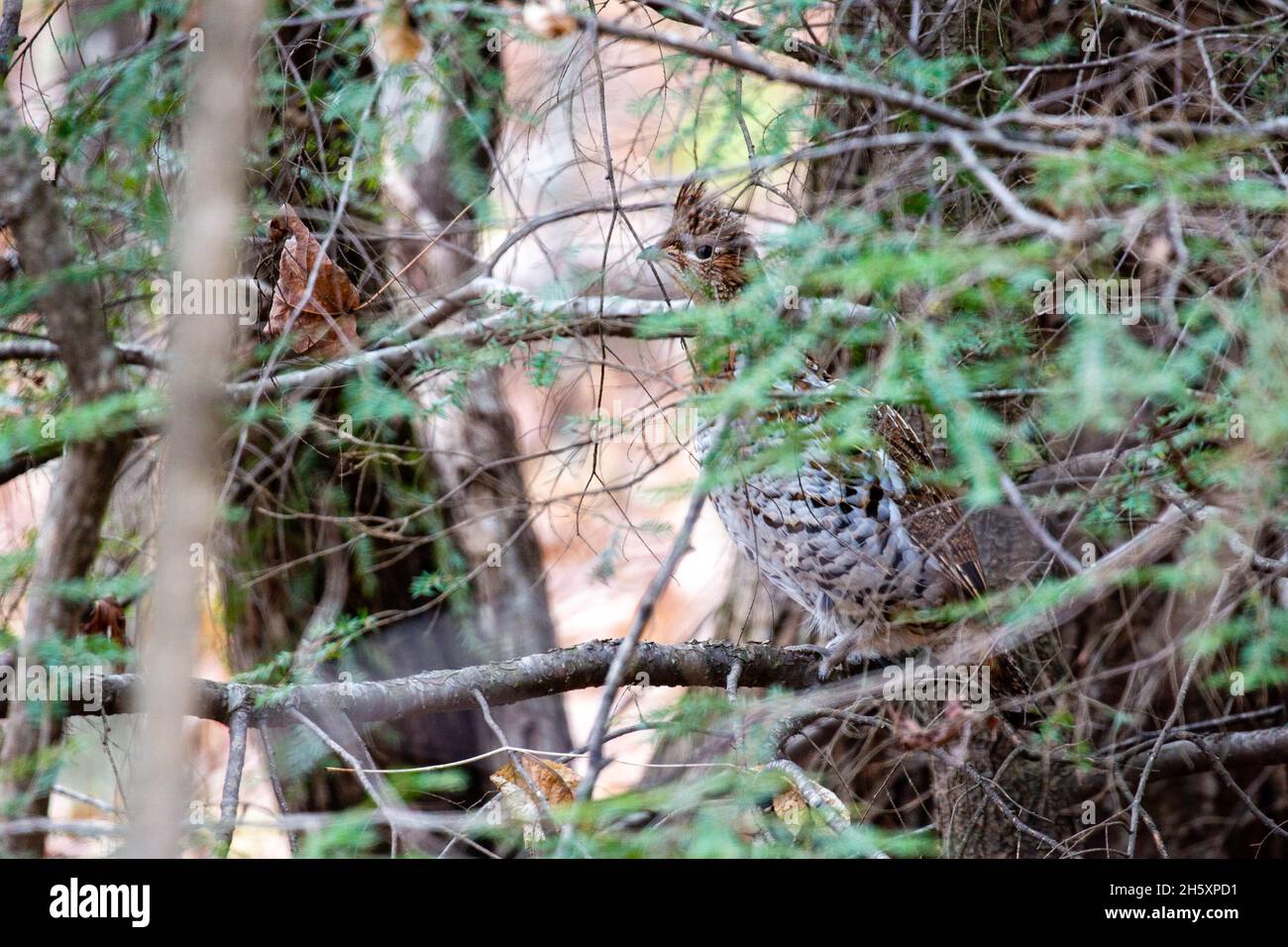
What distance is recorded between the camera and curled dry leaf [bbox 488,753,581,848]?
2.02m

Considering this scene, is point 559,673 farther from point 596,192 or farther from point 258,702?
point 596,192

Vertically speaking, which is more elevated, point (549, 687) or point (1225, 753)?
point (549, 687)

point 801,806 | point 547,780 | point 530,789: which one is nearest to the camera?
point 530,789

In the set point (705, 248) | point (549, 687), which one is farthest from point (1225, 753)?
point (705, 248)

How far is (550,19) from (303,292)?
0.89 metres

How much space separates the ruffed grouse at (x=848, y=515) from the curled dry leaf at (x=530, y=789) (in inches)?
35.9

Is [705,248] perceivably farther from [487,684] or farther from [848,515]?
[487,684]

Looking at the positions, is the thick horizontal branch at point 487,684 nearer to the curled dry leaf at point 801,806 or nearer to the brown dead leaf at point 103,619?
the curled dry leaf at point 801,806

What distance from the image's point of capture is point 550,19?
1.91 meters

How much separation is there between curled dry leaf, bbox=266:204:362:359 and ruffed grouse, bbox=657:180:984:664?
32.8 inches

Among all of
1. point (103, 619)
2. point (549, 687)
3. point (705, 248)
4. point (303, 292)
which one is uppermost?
point (705, 248)

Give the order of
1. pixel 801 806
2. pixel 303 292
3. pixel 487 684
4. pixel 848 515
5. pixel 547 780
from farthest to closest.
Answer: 1. pixel 848 515
2. pixel 487 684
3. pixel 303 292
4. pixel 547 780
5. pixel 801 806

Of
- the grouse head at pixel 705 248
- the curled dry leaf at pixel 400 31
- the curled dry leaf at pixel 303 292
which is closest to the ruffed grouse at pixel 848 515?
the grouse head at pixel 705 248
